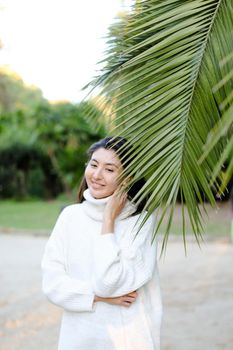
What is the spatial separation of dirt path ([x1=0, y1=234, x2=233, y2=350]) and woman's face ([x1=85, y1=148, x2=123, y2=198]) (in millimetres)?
2999

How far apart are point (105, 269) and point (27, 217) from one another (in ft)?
52.6

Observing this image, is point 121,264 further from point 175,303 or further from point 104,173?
point 175,303

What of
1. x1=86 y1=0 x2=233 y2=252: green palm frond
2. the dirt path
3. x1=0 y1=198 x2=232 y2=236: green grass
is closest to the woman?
x1=86 y1=0 x2=233 y2=252: green palm frond

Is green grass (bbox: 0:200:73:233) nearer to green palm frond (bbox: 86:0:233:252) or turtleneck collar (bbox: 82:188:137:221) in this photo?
turtleneck collar (bbox: 82:188:137:221)

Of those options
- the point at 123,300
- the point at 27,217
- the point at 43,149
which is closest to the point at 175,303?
the point at 123,300

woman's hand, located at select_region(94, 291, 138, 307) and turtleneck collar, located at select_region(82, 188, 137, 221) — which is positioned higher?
turtleneck collar, located at select_region(82, 188, 137, 221)

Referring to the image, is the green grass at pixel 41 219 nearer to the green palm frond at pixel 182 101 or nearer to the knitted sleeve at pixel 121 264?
the knitted sleeve at pixel 121 264

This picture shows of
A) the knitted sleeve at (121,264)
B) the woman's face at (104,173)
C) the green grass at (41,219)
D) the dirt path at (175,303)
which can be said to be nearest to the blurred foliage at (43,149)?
the green grass at (41,219)

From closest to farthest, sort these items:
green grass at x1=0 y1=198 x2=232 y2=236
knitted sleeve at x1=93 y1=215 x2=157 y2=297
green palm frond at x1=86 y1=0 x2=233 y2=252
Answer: green palm frond at x1=86 y1=0 x2=233 y2=252, knitted sleeve at x1=93 y1=215 x2=157 y2=297, green grass at x1=0 y1=198 x2=232 y2=236

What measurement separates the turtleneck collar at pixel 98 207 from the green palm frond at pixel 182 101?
0.79 ft

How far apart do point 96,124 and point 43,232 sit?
10950 mm

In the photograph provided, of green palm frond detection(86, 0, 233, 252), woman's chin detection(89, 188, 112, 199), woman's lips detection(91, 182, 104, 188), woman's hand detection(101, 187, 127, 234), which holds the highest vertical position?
green palm frond detection(86, 0, 233, 252)

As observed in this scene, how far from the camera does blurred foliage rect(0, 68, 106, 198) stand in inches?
940

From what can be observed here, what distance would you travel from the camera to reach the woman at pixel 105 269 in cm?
231
